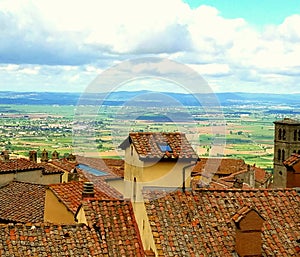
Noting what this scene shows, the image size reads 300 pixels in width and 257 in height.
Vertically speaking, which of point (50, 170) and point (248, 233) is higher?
point (248, 233)

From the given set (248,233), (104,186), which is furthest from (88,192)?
(248,233)

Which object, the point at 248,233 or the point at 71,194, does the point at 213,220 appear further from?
the point at 71,194

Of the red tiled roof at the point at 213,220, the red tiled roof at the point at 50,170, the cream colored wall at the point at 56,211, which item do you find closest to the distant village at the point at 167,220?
the red tiled roof at the point at 213,220

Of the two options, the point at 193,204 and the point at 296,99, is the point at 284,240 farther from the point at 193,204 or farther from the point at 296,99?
the point at 296,99

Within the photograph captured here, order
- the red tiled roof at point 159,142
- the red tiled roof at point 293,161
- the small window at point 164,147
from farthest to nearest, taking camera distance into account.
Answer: the red tiled roof at point 293,161
the small window at point 164,147
the red tiled roof at point 159,142

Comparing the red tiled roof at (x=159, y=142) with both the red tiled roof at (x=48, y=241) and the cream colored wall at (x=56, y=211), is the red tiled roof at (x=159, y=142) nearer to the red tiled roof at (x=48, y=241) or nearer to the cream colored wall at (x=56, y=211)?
the red tiled roof at (x=48, y=241)
